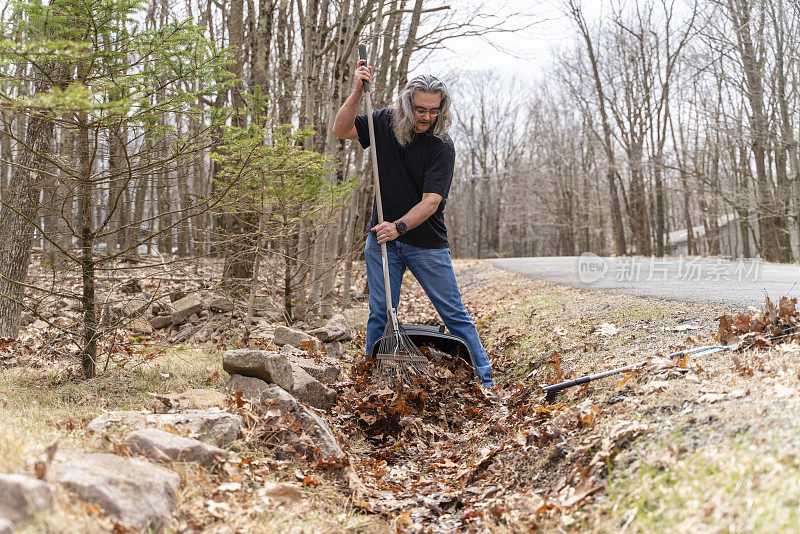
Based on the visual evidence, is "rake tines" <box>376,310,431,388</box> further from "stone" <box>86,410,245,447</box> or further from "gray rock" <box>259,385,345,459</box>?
"stone" <box>86,410,245,447</box>

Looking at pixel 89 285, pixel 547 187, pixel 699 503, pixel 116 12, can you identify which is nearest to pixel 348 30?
pixel 116 12

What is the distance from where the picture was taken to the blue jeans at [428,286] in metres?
4.32

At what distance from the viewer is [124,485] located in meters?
1.99

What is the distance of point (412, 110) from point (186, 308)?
16.0 feet

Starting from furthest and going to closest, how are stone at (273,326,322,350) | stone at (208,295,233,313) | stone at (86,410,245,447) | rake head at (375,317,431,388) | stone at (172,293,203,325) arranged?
1. stone at (208,295,233,313)
2. stone at (172,293,203,325)
3. stone at (273,326,322,350)
4. rake head at (375,317,431,388)
5. stone at (86,410,245,447)

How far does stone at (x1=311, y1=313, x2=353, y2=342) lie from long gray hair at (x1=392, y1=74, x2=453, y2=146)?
242cm

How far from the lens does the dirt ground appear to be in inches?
72.4

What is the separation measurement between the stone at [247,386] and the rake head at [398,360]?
32.2 inches

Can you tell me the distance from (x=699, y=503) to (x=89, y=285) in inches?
159

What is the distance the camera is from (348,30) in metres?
7.80

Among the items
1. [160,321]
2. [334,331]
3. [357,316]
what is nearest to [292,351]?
[334,331]

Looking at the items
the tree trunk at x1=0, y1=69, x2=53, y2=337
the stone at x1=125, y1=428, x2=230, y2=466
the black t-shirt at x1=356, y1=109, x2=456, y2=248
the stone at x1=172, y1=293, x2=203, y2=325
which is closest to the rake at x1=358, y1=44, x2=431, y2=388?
the black t-shirt at x1=356, y1=109, x2=456, y2=248

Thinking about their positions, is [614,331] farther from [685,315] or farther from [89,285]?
[89,285]

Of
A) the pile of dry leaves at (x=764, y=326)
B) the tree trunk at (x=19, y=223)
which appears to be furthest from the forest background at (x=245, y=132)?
the pile of dry leaves at (x=764, y=326)
